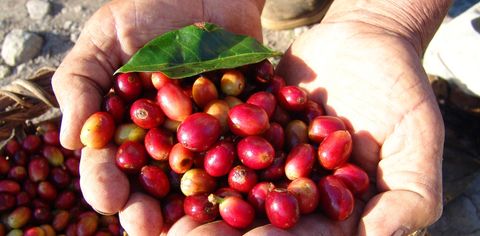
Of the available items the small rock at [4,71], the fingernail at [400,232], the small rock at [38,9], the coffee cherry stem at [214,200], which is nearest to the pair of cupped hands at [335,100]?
the fingernail at [400,232]

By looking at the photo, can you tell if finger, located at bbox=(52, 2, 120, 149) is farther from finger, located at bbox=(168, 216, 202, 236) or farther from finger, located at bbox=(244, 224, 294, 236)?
finger, located at bbox=(244, 224, 294, 236)

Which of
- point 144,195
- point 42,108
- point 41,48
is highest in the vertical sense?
point 144,195

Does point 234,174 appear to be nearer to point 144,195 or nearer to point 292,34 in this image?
point 144,195

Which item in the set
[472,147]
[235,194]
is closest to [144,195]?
[235,194]

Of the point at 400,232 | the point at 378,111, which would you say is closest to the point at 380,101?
the point at 378,111

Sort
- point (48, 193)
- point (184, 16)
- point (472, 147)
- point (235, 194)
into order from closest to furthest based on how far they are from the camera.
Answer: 1. point (235, 194)
2. point (184, 16)
3. point (48, 193)
4. point (472, 147)

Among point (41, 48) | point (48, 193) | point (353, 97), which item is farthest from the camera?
point (41, 48)

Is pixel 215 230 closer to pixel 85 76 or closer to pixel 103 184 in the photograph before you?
pixel 103 184

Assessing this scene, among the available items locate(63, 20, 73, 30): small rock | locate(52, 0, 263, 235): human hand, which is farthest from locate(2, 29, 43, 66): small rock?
locate(52, 0, 263, 235): human hand
